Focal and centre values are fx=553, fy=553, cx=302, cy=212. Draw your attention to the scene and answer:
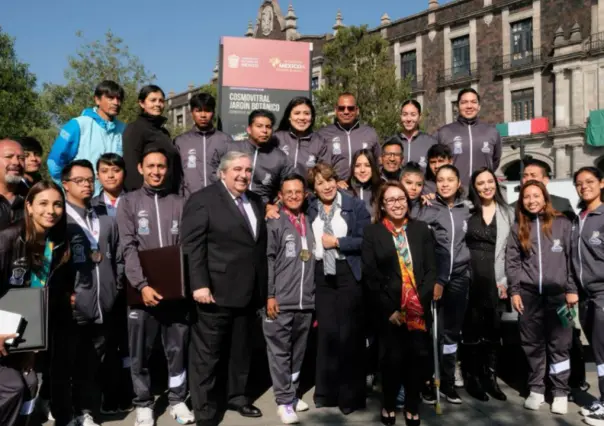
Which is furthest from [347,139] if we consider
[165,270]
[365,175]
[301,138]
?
[165,270]

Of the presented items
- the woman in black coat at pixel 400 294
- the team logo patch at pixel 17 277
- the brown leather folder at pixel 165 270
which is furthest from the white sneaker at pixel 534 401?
the team logo patch at pixel 17 277

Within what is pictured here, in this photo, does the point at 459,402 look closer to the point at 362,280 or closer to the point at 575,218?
the point at 362,280

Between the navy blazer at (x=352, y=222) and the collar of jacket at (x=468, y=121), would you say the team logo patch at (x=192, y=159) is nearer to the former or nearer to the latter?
the navy blazer at (x=352, y=222)

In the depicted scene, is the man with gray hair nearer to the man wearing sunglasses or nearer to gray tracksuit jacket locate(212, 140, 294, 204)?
gray tracksuit jacket locate(212, 140, 294, 204)

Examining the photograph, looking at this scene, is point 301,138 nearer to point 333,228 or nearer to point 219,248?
point 333,228

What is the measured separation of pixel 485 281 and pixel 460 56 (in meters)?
28.8

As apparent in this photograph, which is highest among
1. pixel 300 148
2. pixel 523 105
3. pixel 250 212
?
pixel 523 105

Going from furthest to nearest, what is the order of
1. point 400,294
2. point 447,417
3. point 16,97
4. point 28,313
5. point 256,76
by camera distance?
point 16,97, point 256,76, point 447,417, point 400,294, point 28,313

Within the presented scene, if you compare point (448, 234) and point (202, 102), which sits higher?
point (202, 102)

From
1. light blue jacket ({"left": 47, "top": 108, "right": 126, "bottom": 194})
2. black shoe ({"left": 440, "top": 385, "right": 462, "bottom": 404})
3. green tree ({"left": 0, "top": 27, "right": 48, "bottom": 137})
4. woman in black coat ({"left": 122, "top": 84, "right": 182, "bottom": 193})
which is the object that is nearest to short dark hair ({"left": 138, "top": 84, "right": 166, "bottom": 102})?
woman in black coat ({"left": 122, "top": 84, "right": 182, "bottom": 193})

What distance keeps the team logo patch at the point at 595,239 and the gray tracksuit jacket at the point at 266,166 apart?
2.75 m

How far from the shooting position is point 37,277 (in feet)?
12.1

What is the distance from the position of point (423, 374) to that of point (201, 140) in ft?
10.3

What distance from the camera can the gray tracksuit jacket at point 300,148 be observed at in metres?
5.86
